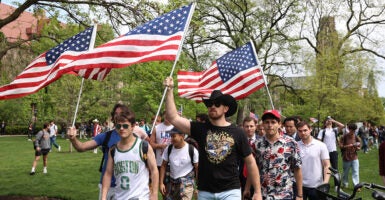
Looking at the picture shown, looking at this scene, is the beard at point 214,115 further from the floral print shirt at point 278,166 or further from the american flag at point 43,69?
the american flag at point 43,69

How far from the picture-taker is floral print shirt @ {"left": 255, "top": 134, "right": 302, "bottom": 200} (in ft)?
16.5

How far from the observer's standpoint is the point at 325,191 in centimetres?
478

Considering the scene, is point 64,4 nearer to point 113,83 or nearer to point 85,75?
point 85,75

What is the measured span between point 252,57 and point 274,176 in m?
4.23

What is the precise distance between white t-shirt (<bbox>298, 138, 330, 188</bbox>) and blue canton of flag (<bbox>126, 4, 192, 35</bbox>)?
8.48 feet

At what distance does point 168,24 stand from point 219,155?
8.90 ft

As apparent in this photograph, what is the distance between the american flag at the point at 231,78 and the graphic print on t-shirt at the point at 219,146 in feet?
13.1

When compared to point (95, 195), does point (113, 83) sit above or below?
above

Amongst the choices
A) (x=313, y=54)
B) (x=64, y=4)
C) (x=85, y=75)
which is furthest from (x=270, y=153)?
(x=313, y=54)

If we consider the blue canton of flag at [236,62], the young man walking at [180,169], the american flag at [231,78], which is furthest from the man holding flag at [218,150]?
the blue canton of flag at [236,62]

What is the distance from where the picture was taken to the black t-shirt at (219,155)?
4.50 meters

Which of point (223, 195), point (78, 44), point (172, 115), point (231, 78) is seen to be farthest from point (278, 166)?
point (231, 78)

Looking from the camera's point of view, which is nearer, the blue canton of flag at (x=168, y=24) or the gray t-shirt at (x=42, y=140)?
the blue canton of flag at (x=168, y=24)

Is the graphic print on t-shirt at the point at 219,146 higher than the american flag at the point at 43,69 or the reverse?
the reverse
